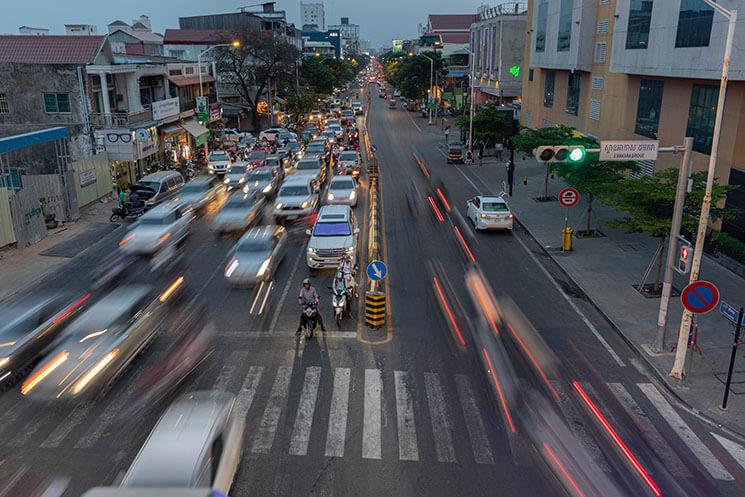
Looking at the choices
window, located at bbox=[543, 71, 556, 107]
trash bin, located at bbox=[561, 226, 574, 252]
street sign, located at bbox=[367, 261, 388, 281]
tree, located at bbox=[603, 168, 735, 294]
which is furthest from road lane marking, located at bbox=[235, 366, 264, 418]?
window, located at bbox=[543, 71, 556, 107]

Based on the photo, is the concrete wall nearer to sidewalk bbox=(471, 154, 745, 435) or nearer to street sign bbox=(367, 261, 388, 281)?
sidewalk bbox=(471, 154, 745, 435)

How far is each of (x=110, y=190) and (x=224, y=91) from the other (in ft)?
124

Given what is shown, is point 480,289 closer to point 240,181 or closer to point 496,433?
point 496,433

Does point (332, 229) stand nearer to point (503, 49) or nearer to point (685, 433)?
point (685, 433)

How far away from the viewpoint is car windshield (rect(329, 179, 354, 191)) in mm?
29312

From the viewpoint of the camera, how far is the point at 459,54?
11456 centimetres

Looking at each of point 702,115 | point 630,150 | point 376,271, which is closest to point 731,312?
point 630,150

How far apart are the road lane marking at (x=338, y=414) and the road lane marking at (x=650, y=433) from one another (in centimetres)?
566

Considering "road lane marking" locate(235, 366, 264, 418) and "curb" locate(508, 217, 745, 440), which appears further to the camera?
"road lane marking" locate(235, 366, 264, 418)

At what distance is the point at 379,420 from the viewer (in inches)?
443

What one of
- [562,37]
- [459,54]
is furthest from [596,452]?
[459,54]

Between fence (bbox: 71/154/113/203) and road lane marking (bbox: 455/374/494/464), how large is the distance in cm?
2337

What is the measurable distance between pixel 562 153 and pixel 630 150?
65.0 inches

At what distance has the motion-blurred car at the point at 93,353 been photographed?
1228 centimetres
